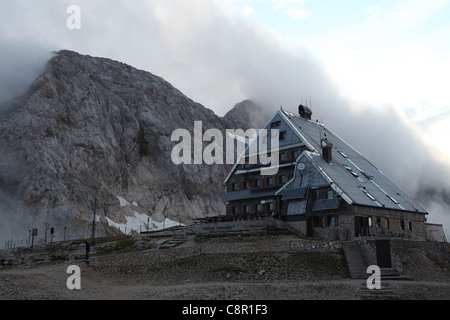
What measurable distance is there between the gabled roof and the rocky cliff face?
173 ft

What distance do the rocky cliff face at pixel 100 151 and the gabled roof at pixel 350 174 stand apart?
52.7 meters

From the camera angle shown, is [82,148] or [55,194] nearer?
[55,194]

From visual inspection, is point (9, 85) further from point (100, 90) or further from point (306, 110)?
point (306, 110)

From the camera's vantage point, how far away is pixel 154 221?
117250mm

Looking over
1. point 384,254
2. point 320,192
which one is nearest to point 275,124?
point 320,192

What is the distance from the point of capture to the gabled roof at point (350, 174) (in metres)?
56.3

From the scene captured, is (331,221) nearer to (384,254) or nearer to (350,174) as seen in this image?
(350,174)

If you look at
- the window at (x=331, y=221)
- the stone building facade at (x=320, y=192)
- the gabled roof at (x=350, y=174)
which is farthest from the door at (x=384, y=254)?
the window at (x=331, y=221)

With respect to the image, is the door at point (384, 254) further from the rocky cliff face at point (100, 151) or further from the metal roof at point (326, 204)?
the rocky cliff face at point (100, 151)

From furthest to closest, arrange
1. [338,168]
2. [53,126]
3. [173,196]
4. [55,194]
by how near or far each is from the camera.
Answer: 1. [173,196]
2. [53,126]
3. [55,194]
4. [338,168]

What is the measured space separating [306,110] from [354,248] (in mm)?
38886

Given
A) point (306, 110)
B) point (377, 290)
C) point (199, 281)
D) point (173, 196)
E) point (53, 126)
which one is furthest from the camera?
point (173, 196)

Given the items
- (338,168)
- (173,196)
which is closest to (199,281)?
(338,168)

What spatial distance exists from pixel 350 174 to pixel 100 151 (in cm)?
7510
